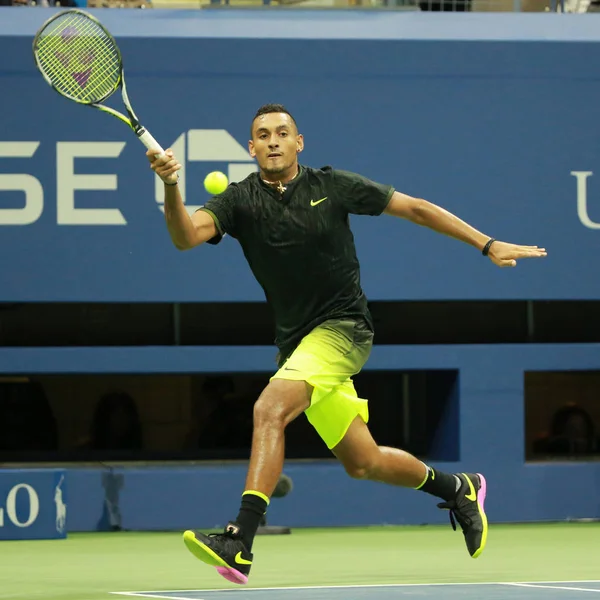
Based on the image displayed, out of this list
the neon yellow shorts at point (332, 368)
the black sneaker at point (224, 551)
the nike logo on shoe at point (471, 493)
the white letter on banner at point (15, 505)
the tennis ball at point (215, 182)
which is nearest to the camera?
the black sneaker at point (224, 551)

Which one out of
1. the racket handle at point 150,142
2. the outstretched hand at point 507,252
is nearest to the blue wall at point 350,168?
the outstretched hand at point 507,252

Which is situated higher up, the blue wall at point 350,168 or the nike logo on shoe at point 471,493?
the blue wall at point 350,168

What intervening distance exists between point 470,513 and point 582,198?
12.8 feet

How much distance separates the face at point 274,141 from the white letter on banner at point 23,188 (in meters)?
3.67

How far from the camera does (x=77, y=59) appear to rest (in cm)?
648

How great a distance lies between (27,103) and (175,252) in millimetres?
1414

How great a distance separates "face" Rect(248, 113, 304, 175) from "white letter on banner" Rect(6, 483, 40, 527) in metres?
3.50

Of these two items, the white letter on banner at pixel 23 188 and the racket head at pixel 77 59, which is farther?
the white letter on banner at pixel 23 188

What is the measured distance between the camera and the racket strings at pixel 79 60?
21.0ft

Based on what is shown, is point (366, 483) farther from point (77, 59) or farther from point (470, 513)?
point (77, 59)

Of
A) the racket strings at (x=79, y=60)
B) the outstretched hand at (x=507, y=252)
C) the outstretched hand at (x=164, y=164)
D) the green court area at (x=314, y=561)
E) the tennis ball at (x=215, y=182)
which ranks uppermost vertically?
the racket strings at (x=79, y=60)

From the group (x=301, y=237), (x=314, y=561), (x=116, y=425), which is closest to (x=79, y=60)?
(x=301, y=237)

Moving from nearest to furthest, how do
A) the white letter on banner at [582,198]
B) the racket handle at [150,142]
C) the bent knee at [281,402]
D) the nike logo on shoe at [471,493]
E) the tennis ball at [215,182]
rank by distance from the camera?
the racket handle at [150,142] → the bent knee at [281,402] → the nike logo on shoe at [471,493] → the tennis ball at [215,182] → the white letter on banner at [582,198]

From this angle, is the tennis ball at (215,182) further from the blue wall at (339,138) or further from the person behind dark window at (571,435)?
the person behind dark window at (571,435)
